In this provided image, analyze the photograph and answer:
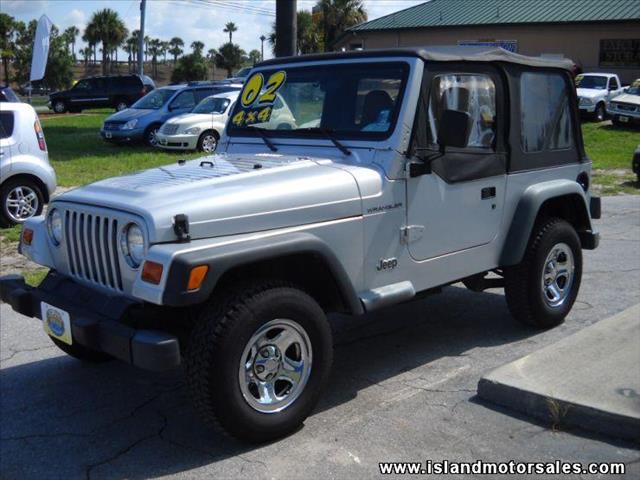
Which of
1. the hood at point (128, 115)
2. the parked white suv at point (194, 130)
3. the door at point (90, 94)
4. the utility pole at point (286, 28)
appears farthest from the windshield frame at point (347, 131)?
the door at point (90, 94)

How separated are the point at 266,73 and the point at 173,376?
7.13ft

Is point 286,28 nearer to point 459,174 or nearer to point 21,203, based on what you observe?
point 21,203

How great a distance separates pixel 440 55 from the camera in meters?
4.87

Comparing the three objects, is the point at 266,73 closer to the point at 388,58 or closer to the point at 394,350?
the point at 388,58

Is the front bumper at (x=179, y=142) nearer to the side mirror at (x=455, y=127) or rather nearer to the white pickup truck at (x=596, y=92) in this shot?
the side mirror at (x=455, y=127)

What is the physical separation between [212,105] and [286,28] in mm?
4719

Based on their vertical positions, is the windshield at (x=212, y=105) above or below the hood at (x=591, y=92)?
below

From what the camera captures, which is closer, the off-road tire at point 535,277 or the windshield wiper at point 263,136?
the windshield wiper at point 263,136

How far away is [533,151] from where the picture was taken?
5625mm

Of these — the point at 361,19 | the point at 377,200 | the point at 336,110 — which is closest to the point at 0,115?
the point at 336,110

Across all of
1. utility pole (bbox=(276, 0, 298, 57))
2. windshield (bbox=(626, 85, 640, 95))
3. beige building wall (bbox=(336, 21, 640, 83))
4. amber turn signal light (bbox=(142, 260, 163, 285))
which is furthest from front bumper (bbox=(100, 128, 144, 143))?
beige building wall (bbox=(336, 21, 640, 83))

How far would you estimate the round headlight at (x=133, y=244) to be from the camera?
3.82 metres

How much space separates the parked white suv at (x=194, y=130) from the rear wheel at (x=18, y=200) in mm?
7637

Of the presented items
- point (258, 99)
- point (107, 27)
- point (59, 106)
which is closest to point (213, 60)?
point (107, 27)
